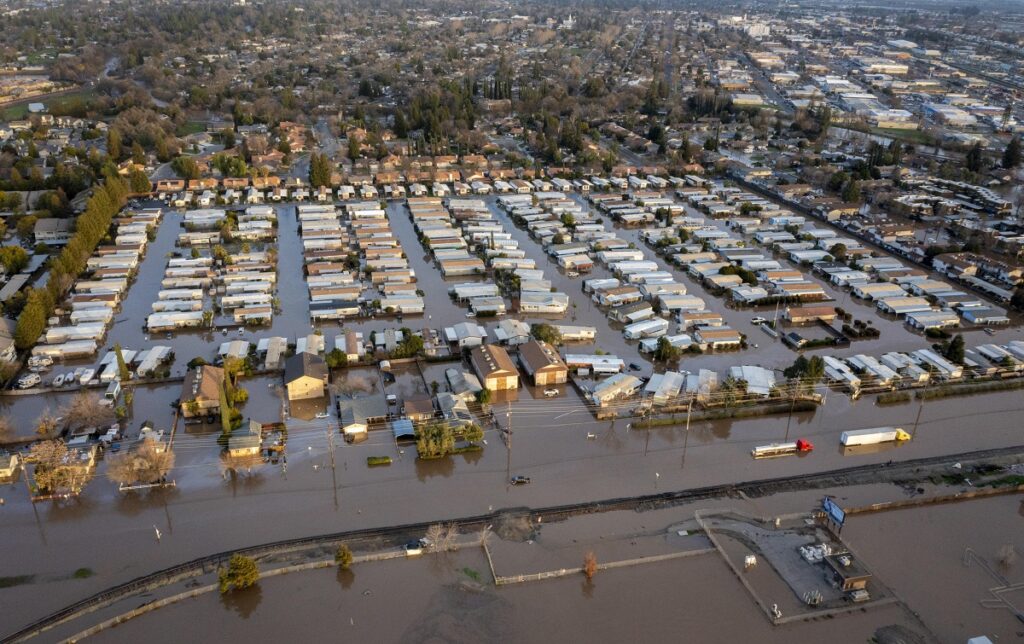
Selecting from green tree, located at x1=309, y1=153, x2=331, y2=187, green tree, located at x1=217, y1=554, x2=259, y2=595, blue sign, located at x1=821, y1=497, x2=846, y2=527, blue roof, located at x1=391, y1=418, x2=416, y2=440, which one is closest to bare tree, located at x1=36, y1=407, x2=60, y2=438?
green tree, located at x1=217, y1=554, x2=259, y2=595

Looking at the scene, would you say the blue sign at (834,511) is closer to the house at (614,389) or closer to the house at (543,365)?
the house at (614,389)

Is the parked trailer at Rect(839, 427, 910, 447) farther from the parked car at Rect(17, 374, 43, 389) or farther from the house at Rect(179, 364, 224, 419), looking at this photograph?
the parked car at Rect(17, 374, 43, 389)

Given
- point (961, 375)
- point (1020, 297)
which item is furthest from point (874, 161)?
point (961, 375)

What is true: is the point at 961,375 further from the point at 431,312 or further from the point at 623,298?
the point at 431,312

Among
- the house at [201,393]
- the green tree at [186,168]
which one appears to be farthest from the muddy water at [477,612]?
the green tree at [186,168]

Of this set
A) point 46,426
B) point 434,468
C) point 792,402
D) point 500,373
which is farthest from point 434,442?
point 792,402

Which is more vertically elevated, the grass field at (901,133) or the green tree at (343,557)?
the green tree at (343,557)
